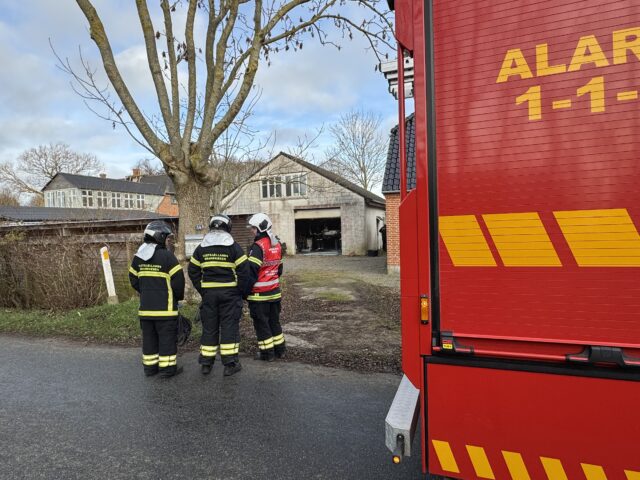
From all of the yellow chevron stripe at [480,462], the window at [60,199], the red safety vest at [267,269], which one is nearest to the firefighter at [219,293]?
the red safety vest at [267,269]

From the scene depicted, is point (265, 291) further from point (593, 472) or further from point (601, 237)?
point (601, 237)

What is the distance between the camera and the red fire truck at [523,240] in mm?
1714

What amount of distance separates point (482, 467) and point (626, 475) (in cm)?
58

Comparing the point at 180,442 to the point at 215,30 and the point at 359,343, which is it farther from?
Result: the point at 215,30

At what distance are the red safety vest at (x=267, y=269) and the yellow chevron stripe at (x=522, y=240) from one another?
363 centimetres

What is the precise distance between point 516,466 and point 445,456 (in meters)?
0.32

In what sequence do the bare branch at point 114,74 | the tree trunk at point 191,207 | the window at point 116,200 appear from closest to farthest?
the bare branch at point 114,74, the tree trunk at point 191,207, the window at point 116,200

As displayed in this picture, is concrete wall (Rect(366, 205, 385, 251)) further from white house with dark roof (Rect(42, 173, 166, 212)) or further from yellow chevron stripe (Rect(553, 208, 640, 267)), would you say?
white house with dark roof (Rect(42, 173, 166, 212))

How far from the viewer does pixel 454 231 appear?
1979 millimetres

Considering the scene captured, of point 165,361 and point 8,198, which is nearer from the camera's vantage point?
point 165,361

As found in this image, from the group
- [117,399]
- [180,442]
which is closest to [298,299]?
[117,399]

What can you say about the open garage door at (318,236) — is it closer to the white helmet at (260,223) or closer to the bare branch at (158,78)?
the bare branch at (158,78)

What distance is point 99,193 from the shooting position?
54.7m

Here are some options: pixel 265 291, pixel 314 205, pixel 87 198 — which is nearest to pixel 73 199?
pixel 87 198
